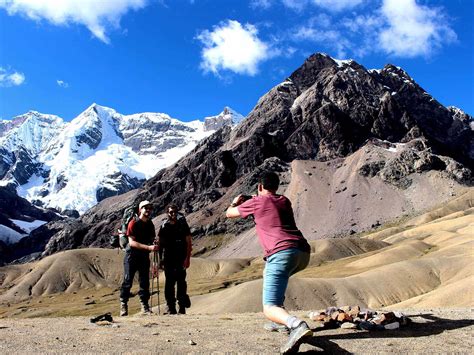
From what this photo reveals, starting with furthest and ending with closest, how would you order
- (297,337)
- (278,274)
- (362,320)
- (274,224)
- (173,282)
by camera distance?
(173,282) → (362,320) → (274,224) → (278,274) → (297,337)

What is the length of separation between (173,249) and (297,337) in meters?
9.53

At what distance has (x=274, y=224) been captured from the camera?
9.73 metres

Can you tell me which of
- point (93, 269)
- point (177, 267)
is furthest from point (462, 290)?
point (93, 269)

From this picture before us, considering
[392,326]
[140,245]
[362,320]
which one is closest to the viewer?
[392,326]

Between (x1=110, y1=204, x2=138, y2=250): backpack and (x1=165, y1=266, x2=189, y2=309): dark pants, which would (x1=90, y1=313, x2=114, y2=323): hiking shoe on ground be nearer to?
(x1=110, y1=204, x2=138, y2=250): backpack

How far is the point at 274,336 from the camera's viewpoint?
10.6 m

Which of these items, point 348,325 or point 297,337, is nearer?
point 297,337

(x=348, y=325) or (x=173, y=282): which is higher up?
(x=173, y=282)

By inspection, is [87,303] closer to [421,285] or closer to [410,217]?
[421,285]

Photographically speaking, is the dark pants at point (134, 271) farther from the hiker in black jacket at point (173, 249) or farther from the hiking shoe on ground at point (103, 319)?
the hiking shoe on ground at point (103, 319)

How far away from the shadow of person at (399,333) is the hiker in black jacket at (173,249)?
6976 millimetres

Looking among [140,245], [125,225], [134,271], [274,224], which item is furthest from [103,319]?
[274,224]

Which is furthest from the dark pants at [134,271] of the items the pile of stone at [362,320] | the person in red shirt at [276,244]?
the person in red shirt at [276,244]

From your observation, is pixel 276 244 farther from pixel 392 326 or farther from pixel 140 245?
pixel 140 245
